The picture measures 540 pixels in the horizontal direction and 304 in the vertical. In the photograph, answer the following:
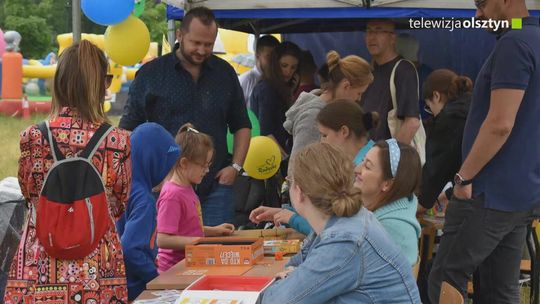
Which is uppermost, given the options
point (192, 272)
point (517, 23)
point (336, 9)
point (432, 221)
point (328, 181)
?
point (517, 23)

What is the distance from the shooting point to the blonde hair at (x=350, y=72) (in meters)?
5.03

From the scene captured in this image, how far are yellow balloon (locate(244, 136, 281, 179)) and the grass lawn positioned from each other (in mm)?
7185

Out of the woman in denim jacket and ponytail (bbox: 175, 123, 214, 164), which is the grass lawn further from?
the woman in denim jacket

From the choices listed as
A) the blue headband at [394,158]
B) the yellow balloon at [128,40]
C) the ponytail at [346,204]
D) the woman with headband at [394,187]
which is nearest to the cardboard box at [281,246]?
the woman with headband at [394,187]

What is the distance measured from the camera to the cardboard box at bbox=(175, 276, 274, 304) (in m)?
2.50

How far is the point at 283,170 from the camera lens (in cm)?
697

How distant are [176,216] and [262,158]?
2380 millimetres

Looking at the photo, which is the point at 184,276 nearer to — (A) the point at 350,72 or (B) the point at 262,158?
(A) the point at 350,72

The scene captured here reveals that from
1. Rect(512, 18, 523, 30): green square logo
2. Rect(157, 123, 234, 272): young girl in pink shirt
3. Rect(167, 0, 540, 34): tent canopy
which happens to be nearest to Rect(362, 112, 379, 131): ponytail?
Rect(157, 123, 234, 272): young girl in pink shirt

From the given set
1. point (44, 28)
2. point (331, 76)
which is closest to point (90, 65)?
point (331, 76)

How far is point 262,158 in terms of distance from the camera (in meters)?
6.20

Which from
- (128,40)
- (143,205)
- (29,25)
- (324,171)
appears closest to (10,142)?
(128,40)

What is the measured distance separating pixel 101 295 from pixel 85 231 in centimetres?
26

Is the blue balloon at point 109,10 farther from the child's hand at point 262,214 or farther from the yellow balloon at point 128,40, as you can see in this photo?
the child's hand at point 262,214
